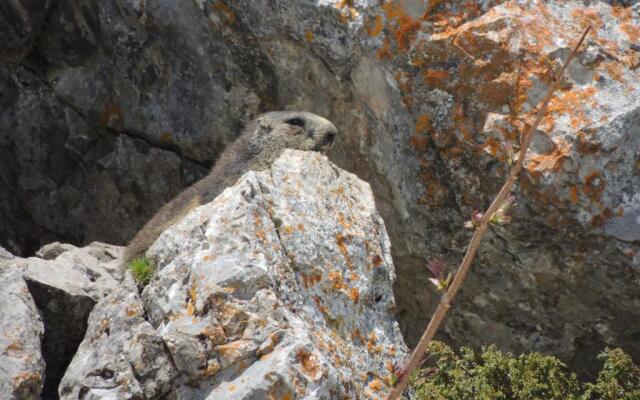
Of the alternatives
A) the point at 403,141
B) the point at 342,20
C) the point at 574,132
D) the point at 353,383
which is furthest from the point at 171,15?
the point at 353,383

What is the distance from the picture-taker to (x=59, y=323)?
5.68 metres

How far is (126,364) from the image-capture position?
4.76 m

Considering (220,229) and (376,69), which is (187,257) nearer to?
(220,229)

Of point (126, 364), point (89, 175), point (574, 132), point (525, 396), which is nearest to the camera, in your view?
point (126, 364)

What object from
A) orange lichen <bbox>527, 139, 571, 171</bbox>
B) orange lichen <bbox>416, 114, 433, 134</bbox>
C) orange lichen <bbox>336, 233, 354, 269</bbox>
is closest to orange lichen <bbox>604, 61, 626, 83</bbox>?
orange lichen <bbox>527, 139, 571, 171</bbox>

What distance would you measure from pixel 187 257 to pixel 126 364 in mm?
795

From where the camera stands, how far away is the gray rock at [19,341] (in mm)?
4605

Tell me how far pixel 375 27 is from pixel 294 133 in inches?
47.8

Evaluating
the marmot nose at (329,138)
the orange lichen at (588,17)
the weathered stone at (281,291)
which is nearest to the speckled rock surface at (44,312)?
the weathered stone at (281,291)

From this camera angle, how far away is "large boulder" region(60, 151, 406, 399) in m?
4.66

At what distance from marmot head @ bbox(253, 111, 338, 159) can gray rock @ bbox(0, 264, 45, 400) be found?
2636 mm

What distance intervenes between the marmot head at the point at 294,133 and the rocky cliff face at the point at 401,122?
0.44 metres

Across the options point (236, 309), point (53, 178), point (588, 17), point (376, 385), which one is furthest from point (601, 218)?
point (53, 178)

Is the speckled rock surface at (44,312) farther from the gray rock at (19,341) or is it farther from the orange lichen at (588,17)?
the orange lichen at (588,17)
